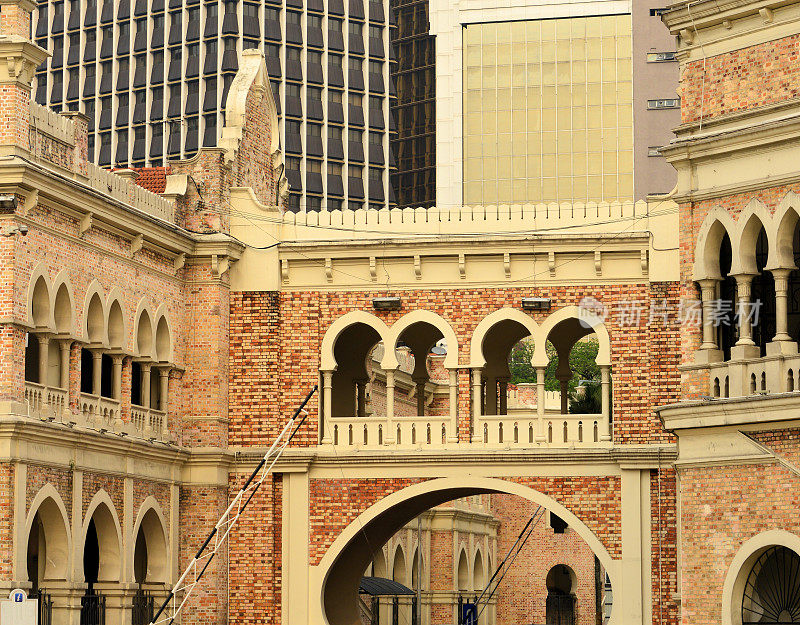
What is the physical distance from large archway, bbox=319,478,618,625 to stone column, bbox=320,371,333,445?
156 cm

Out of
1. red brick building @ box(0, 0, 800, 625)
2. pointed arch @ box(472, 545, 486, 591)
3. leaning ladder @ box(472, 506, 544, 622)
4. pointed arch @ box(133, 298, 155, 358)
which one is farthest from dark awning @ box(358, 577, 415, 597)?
pointed arch @ box(133, 298, 155, 358)

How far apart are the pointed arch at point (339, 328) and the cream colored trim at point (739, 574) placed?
34.8 ft

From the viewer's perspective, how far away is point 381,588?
4581cm

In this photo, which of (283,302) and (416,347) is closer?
(283,302)

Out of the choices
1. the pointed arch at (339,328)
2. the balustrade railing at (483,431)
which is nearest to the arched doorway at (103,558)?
the balustrade railing at (483,431)

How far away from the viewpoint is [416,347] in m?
36.3

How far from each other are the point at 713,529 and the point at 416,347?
514 inches

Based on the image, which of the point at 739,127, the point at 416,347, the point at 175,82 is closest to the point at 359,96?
the point at 175,82

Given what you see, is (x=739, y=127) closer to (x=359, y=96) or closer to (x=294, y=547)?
(x=294, y=547)

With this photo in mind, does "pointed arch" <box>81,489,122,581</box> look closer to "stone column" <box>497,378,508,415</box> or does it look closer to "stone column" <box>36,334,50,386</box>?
"stone column" <box>36,334,50,386</box>

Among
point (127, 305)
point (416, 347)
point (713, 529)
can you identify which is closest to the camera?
point (713, 529)

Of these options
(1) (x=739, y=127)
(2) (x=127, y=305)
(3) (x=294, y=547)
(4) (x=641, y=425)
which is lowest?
(3) (x=294, y=547)

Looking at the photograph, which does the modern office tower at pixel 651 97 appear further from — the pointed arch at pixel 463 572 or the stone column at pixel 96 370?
the stone column at pixel 96 370

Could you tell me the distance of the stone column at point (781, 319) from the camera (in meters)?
23.7
